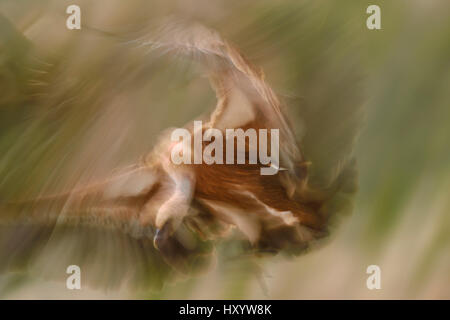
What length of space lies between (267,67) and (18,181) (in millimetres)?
631

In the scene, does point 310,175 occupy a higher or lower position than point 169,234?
higher

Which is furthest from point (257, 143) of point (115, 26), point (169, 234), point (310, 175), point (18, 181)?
point (18, 181)

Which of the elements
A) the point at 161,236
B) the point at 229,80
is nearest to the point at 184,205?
the point at 161,236

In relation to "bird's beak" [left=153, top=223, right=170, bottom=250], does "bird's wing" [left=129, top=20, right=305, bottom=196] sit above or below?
above

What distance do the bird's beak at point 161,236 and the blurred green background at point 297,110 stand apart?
11cm

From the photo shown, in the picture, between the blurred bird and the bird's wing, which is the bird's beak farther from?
the bird's wing

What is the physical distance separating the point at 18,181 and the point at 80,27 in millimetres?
384

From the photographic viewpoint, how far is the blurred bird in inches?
34.9

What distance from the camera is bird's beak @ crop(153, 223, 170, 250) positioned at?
0.89 metres

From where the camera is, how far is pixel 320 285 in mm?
924

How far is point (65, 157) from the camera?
0.89 metres

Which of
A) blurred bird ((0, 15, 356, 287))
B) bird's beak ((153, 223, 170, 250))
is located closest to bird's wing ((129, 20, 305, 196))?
blurred bird ((0, 15, 356, 287))
